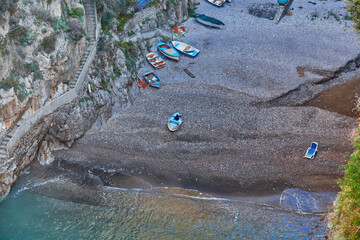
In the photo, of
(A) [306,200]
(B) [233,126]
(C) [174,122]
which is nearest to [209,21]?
(B) [233,126]

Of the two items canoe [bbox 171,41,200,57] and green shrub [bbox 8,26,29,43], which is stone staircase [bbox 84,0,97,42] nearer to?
green shrub [bbox 8,26,29,43]

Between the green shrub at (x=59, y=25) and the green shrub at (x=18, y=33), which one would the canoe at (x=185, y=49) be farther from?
the green shrub at (x=18, y=33)

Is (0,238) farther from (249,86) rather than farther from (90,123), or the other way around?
(249,86)

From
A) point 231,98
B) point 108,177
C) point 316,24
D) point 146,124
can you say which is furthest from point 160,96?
point 316,24

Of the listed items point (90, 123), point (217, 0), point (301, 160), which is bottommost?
point (301, 160)

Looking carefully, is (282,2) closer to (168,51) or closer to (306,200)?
(168,51)

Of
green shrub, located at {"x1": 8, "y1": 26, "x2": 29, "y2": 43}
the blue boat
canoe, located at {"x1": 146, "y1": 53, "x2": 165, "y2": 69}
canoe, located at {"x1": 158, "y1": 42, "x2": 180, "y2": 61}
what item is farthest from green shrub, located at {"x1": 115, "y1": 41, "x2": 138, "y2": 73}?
green shrub, located at {"x1": 8, "y1": 26, "x2": 29, "y2": 43}
